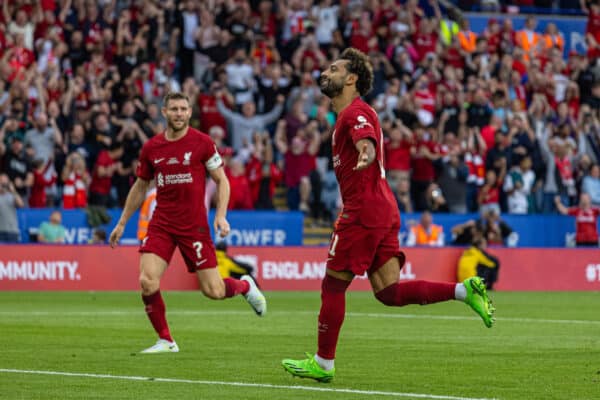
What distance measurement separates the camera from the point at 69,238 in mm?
26578

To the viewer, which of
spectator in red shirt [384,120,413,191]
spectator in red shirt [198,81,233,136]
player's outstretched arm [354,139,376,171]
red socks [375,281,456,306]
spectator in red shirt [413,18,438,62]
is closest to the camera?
player's outstretched arm [354,139,376,171]

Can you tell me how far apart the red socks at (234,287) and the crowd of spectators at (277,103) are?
12602 mm

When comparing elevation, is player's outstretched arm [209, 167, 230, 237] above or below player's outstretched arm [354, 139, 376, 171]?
below

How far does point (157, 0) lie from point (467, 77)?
753 centimetres

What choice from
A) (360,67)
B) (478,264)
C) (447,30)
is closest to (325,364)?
(360,67)

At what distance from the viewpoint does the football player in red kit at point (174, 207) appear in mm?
→ 12836

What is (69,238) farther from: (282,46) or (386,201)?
(386,201)

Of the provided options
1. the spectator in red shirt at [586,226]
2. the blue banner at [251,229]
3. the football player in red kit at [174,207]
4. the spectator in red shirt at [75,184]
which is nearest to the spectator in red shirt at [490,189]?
the spectator in red shirt at [586,226]

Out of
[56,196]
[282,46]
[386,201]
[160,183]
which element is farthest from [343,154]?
[282,46]

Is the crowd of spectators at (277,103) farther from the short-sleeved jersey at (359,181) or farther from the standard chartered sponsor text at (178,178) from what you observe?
the short-sleeved jersey at (359,181)

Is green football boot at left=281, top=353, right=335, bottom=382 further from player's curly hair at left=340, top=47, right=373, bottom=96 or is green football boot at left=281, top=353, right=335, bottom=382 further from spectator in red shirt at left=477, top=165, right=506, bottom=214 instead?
spectator in red shirt at left=477, top=165, right=506, bottom=214

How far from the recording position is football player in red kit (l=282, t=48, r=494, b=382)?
10.2 meters

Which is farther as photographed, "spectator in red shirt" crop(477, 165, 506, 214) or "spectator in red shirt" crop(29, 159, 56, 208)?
"spectator in red shirt" crop(477, 165, 506, 214)

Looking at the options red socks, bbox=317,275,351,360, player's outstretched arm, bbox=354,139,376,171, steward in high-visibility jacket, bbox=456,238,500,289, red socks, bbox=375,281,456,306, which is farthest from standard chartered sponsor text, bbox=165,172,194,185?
steward in high-visibility jacket, bbox=456,238,500,289
